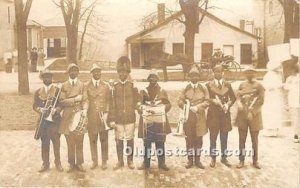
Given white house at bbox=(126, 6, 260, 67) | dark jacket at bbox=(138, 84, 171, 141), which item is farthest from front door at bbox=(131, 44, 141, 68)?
dark jacket at bbox=(138, 84, 171, 141)

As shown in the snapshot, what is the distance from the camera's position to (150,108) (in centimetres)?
393

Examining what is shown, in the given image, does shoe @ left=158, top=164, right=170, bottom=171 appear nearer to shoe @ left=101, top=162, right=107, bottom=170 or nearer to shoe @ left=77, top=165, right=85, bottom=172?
shoe @ left=101, top=162, right=107, bottom=170

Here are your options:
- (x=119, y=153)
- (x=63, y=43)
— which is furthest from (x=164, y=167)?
(x=63, y=43)

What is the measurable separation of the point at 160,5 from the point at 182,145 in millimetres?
1240

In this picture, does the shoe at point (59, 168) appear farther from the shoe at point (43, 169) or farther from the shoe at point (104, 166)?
the shoe at point (104, 166)

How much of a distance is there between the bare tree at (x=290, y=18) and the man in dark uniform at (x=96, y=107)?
1618 millimetres

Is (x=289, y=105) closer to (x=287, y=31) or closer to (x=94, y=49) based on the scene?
(x=287, y=31)

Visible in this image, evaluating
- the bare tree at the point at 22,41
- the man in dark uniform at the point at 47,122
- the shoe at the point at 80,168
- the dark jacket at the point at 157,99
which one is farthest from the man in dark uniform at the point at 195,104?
the bare tree at the point at 22,41

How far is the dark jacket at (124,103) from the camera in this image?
3943 millimetres

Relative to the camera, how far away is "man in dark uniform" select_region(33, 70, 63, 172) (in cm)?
395

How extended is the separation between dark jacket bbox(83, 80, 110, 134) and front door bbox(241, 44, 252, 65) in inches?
48.5

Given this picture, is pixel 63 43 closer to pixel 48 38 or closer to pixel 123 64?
pixel 48 38

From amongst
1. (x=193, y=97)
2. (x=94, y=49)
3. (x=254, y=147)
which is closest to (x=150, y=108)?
(x=193, y=97)

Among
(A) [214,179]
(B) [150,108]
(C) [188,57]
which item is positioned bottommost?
(A) [214,179]
